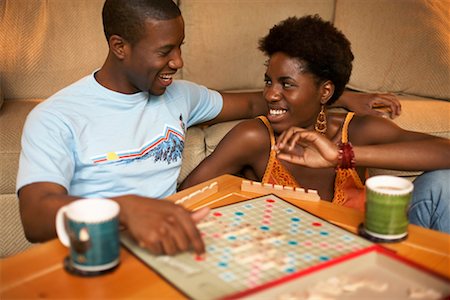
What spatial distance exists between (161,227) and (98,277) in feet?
0.41

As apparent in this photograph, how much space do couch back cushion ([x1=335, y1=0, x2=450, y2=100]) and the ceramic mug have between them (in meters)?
1.79

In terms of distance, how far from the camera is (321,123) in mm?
1766

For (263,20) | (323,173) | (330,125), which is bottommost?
(323,173)

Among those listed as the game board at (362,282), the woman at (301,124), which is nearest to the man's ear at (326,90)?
the woman at (301,124)

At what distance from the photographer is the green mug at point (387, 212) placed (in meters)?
1.09

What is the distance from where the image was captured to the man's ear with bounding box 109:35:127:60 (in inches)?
61.1

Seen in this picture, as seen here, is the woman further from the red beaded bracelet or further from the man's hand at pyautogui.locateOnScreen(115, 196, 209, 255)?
the man's hand at pyautogui.locateOnScreen(115, 196, 209, 255)

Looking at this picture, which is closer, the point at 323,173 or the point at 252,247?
the point at 252,247

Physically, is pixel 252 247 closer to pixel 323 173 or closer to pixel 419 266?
pixel 419 266

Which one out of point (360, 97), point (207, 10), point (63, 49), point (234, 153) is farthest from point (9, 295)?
point (207, 10)

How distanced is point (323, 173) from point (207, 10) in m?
1.12

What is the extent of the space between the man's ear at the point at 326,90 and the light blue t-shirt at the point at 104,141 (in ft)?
1.37

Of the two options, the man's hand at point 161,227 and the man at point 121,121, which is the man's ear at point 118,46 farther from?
the man's hand at point 161,227

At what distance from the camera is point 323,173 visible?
1719 mm
